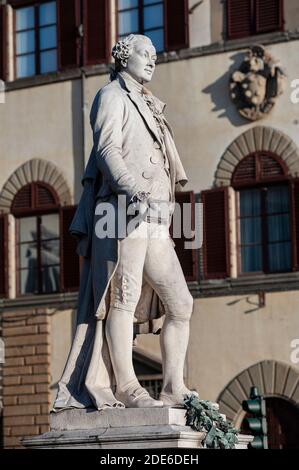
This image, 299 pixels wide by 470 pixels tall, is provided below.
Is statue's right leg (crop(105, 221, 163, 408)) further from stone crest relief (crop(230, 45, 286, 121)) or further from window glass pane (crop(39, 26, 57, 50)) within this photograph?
window glass pane (crop(39, 26, 57, 50))

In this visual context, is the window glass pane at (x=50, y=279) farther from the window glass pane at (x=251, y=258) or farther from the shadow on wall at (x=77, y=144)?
the window glass pane at (x=251, y=258)

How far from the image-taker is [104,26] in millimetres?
28203

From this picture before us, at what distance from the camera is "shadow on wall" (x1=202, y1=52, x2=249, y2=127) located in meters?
26.6

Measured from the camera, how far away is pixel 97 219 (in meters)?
11.7

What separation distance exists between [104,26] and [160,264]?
1717 cm

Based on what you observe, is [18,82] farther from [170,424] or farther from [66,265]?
[170,424]

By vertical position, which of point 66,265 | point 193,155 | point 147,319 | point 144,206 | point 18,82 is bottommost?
point 147,319

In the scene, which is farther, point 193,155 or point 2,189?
point 2,189

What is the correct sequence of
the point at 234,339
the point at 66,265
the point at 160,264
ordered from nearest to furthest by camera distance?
the point at 160,264 → the point at 234,339 → the point at 66,265

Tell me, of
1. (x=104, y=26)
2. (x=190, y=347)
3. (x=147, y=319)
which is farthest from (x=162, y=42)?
(x=147, y=319)

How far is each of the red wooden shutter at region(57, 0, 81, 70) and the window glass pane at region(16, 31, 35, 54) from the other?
24.4 inches

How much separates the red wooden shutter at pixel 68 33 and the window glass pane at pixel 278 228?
17.1 ft

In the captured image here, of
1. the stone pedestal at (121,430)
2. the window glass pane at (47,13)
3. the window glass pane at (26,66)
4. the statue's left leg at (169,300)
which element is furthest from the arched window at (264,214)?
the stone pedestal at (121,430)

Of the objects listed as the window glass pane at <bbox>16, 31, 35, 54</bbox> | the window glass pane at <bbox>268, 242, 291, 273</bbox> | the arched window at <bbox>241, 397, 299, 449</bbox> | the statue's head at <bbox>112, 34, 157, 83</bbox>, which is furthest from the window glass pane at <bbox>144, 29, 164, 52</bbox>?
the statue's head at <bbox>112, 34, 157, 83</bbox>
